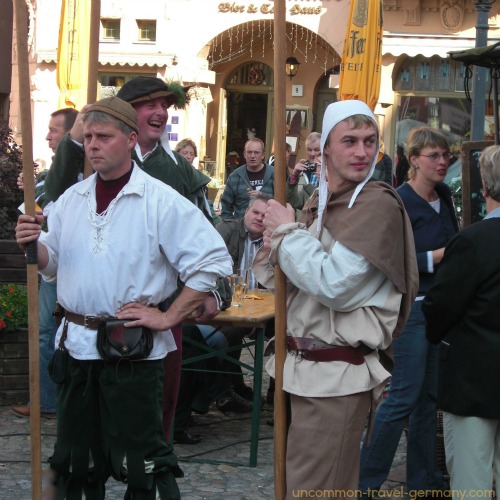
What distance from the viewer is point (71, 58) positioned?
11195 mm

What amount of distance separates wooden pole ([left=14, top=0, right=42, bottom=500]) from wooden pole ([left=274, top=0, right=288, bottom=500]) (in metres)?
0.95

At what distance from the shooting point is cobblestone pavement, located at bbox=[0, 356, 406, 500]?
5812 millimetres

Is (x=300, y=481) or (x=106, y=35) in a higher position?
(x=106, y=35)

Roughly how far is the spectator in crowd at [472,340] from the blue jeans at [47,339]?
11.1 ft

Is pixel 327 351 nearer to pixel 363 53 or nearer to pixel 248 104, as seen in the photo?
pixel 363 53

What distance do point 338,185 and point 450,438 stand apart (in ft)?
4.26

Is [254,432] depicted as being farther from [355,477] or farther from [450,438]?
[355,477]

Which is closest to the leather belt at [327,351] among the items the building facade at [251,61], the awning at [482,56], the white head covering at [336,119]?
the white head covering at [336,119]

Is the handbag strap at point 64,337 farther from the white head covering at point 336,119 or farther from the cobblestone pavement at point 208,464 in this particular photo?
the cobblestone pavement at point 208,464

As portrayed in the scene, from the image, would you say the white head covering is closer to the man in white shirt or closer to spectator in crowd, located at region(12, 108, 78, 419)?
the man in white shirt

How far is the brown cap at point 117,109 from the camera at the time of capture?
4301 millimetres

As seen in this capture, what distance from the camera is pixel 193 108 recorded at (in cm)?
2273

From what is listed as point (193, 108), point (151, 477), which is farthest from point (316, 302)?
point (193, 108)

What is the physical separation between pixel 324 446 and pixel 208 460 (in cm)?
277
